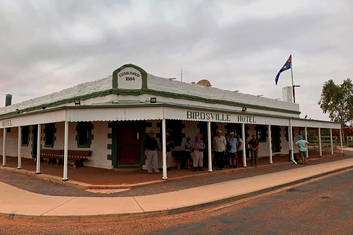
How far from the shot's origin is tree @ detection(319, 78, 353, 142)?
4803 centimetres

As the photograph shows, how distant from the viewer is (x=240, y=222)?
512 cm

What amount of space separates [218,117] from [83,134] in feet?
22.9

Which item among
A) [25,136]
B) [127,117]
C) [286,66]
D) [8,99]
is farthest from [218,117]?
[8,99]

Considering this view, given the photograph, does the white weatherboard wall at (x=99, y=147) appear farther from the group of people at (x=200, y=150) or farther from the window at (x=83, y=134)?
the group of people at (x=200, y=150)

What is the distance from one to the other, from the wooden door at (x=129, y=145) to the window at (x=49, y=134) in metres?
6.38

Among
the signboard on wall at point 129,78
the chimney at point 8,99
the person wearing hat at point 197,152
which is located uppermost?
the chimney at point 8,99

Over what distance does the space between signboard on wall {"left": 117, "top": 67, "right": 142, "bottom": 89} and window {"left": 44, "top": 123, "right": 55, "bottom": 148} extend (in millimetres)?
6639

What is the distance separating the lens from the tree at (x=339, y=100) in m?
48.0

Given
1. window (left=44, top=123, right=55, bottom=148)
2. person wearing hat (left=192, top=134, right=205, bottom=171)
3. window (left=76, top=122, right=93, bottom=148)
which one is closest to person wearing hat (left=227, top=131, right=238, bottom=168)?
person wearing hat (left=192, top=134, right=205, bottom=171)

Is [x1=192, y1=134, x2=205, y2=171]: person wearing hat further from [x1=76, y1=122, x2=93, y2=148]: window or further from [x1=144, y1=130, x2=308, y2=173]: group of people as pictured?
[x1=76, y1=122, x2=93, y2=148]: window

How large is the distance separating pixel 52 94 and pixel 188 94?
910 centimetres

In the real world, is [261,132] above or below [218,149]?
above

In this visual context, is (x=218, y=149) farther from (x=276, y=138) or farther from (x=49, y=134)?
(x=49, y=134)

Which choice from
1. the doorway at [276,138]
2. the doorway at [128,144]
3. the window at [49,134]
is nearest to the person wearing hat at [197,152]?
the doorway at [128,144]
